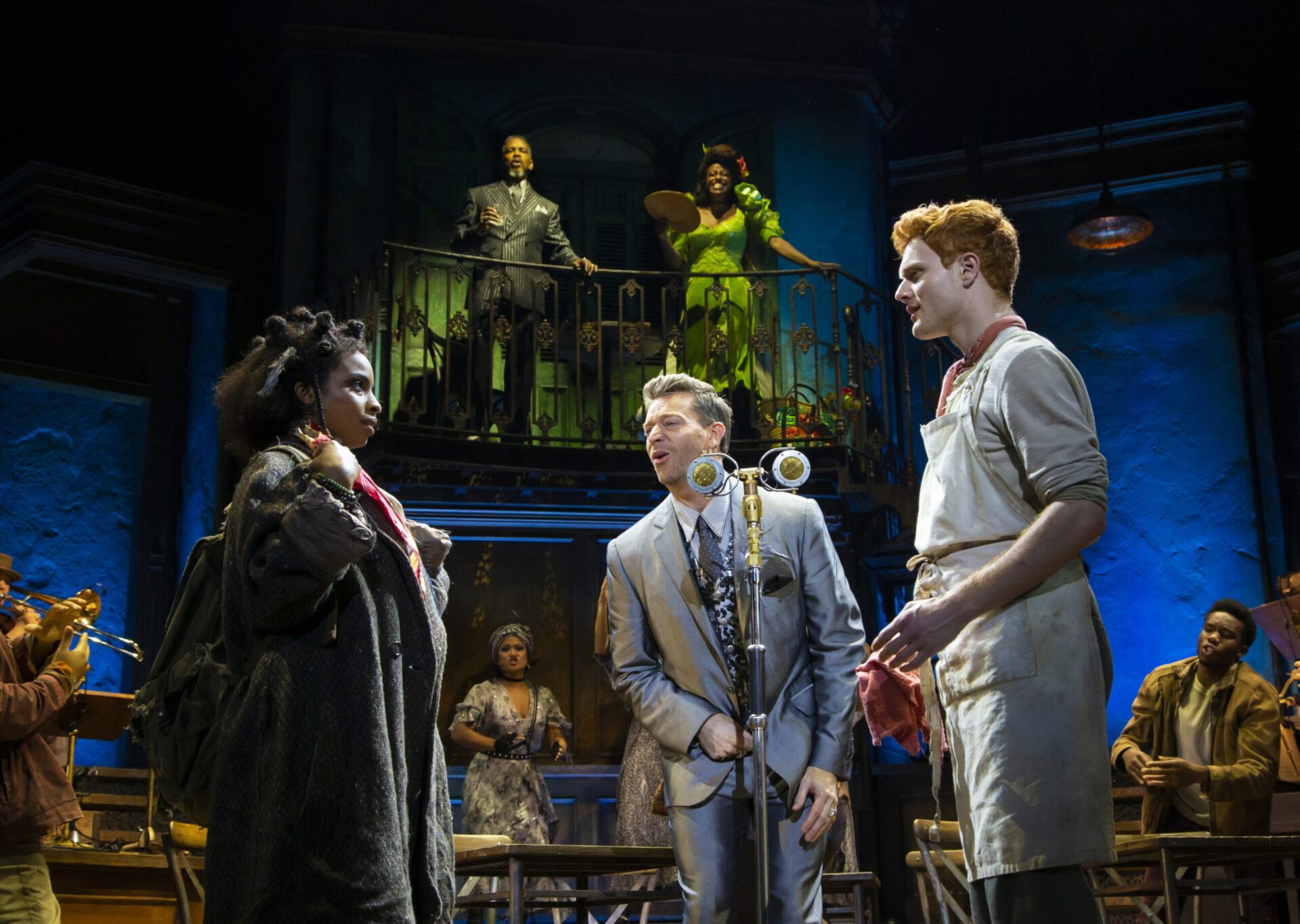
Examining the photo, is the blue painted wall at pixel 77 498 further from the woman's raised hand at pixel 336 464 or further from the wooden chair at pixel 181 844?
the woman's raised hand at pixel 336 464

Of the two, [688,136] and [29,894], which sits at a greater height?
[688,136]

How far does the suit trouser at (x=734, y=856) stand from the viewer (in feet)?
11.5

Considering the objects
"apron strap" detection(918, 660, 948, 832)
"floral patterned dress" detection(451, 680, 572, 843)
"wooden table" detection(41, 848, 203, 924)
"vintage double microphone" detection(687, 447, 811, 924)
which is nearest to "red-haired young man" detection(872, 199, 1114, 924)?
"apron strap" detection(918, 660, 948, 832)

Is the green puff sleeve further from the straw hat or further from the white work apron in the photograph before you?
the white work apron

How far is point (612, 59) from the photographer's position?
11.3m

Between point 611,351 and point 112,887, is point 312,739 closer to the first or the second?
point 112,887

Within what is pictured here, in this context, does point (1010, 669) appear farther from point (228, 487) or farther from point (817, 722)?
point (228, 487)

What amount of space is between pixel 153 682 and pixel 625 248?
8.77 metres

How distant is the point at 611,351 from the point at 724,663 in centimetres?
662

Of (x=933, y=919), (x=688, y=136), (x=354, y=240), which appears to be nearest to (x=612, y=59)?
(x=688, y=136)

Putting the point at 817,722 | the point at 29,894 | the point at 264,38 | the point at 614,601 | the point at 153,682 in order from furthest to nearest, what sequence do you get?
the point at 264,38 → the point at 29,894 → the point at 614,601 → the point at 817,722 → the point at 153,682

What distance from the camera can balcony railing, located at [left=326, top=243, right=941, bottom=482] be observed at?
9.34m

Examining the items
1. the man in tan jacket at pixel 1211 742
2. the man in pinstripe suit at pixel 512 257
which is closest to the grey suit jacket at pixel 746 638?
the man in tan jacket at pixel 1211 742

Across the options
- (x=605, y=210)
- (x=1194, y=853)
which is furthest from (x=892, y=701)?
(x=605, y=210)
